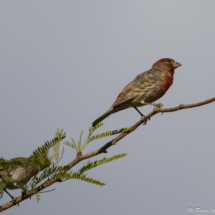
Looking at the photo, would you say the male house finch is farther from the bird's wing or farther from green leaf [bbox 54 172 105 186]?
green leaf [bbox 54 172 105 186]

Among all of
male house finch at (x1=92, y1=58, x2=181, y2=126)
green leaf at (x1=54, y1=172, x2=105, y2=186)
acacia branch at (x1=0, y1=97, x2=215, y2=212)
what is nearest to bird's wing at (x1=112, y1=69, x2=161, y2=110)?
male house finch at (x1=92, y1=58, x2=181, y2=126)

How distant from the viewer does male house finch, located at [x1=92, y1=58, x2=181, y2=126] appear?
640 cm

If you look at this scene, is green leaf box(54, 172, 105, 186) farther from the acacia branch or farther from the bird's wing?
the bird's wing

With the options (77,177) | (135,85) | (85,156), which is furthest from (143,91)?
(77,177)

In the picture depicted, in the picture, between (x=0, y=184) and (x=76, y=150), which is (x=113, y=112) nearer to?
(x=76, y=150)

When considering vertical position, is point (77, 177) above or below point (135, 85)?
below

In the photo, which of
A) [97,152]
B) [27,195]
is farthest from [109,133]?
[27,195]

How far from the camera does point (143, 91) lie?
6574 millimetres

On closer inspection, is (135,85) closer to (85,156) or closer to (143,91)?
(143,91)

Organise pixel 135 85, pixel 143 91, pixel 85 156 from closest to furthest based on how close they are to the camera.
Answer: pixel 85 156 < pixel 143 91 < pixel 135 85

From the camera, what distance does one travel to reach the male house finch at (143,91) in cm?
640

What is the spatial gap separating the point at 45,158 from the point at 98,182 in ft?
1.58

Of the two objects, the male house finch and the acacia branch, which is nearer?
the acacia branch

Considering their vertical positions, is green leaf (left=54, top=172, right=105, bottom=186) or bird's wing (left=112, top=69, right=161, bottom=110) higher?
bird's wing (left=112, top=69, right=161, bottom=110)
